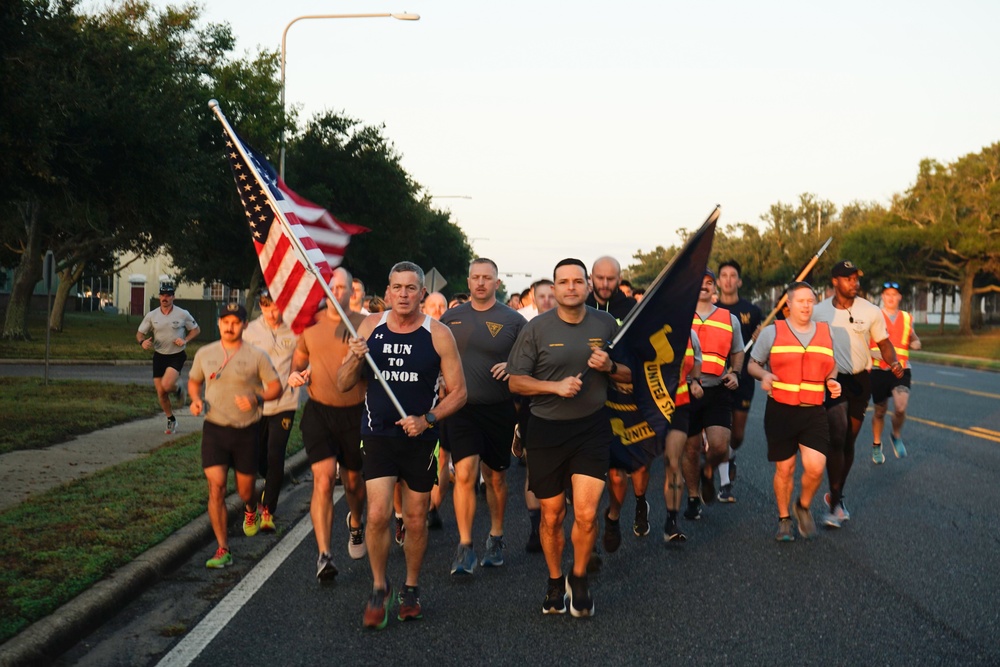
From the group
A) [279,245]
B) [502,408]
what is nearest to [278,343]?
[279,245]

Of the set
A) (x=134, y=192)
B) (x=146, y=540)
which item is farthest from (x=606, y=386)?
(x=134, y=192)

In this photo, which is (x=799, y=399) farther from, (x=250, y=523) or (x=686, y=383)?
(x=250, y=523)

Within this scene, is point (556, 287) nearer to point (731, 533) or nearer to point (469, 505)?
point (469, 505)

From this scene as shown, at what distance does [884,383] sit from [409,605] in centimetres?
876

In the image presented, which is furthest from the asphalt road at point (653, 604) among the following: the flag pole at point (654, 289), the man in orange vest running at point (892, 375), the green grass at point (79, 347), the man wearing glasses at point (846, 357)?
the green grass at point (79, 347)

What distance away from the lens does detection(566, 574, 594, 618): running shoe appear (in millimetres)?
6492

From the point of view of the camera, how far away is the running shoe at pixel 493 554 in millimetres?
7973

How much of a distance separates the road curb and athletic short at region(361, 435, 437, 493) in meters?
1.58

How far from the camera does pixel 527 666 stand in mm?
5539

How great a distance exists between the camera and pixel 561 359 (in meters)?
6.75

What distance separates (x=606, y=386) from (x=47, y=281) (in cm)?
2032

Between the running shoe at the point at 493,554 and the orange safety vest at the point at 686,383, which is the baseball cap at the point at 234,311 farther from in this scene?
the orange safety vest at the point at 686,383

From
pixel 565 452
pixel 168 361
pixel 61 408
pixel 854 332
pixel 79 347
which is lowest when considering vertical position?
pixel 79 347

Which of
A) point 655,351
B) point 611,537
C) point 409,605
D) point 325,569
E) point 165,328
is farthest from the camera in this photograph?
point 165,328
